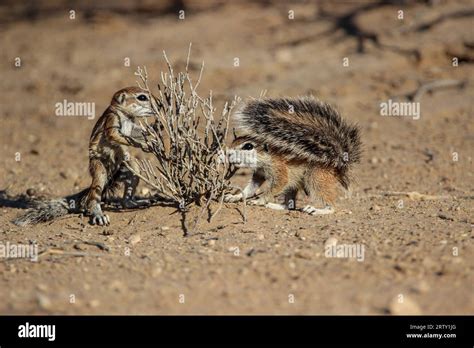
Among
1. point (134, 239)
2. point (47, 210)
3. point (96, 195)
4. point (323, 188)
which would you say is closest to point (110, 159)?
point (96, 195)

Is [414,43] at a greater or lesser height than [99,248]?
greater

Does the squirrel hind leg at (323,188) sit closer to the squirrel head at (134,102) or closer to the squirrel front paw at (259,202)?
the squirrel front paw at (259,202)

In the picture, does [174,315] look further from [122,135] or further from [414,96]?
[414,96]

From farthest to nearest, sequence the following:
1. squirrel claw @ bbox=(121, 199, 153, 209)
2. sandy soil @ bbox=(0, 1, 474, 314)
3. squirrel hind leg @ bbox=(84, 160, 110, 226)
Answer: squirrel claw @ bbox=(121, 199, 153, 209)
squirrel hind leg @ bbox=(84, 160, 110, 226)
sandy soil @ bbox=(0, 1, 474, 314)

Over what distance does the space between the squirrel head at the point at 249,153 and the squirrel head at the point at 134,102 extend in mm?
994

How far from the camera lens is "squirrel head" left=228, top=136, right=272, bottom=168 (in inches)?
295

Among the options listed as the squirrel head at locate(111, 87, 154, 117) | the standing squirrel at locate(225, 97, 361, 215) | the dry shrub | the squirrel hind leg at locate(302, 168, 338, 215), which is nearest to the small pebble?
the dry shrub

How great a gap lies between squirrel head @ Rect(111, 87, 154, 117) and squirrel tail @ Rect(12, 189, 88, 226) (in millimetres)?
1103

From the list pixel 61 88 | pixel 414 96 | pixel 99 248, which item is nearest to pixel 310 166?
pixel 99 248

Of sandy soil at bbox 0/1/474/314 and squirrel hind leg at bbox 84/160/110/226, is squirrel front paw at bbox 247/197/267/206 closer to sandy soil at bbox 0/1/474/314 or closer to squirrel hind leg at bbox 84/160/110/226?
sandy soil at bbox 0/1/474/314

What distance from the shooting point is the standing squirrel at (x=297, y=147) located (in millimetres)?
7488

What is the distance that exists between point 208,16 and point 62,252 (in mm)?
11934

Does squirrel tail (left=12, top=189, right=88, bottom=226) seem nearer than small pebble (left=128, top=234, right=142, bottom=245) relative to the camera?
No

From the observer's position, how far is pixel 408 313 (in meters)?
5.10
